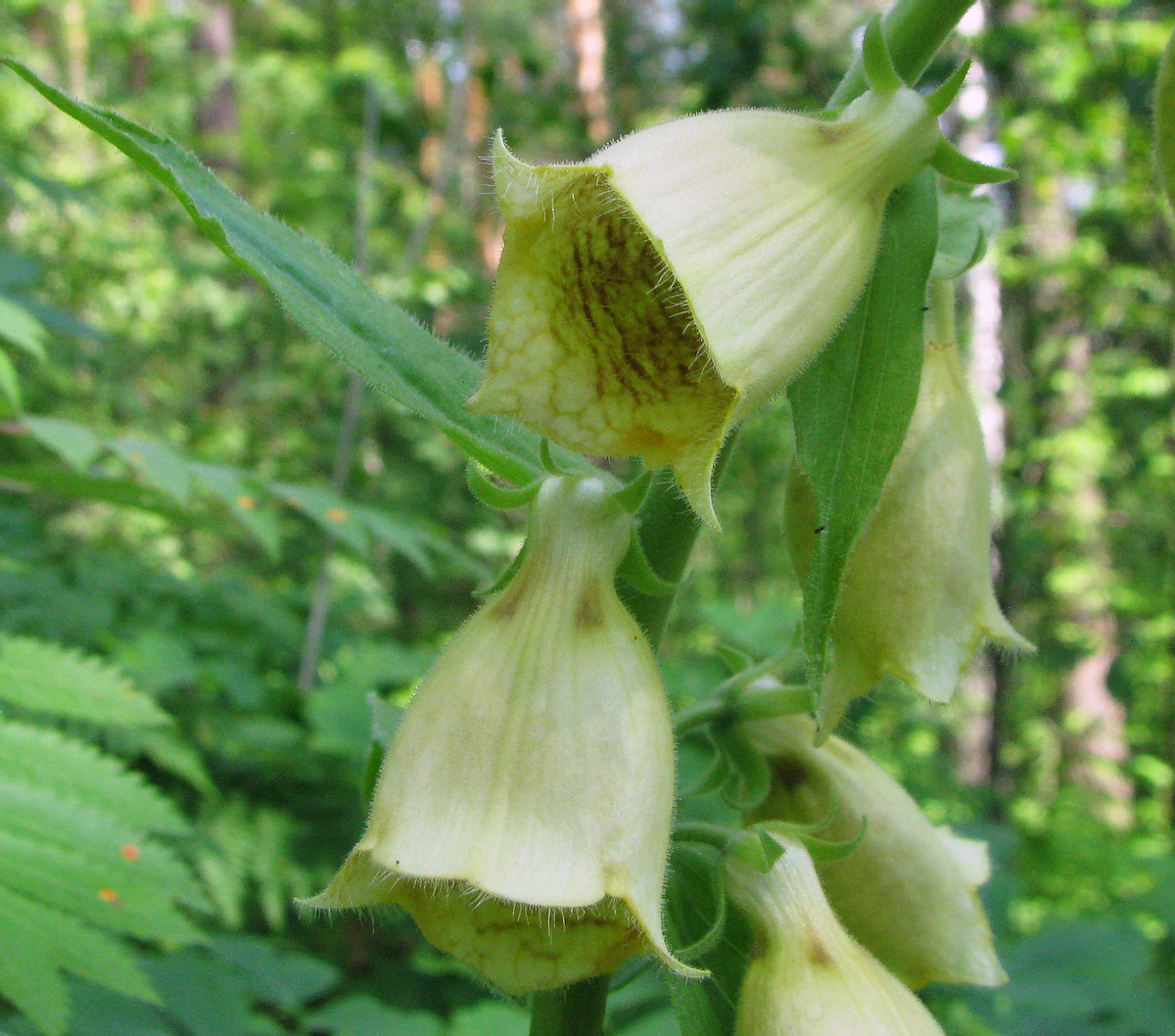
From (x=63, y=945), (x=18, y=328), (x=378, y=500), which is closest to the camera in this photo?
(x=63, y=945)

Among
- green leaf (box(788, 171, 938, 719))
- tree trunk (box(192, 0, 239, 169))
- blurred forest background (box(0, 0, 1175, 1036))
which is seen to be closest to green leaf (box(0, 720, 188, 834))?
blurred forest background (box(0, 0, 1175, 1036))

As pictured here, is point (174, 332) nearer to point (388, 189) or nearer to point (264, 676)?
point (388, 189)

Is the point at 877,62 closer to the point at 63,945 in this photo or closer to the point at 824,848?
the point at 824,848

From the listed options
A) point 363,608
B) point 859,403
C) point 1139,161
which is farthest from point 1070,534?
point 859,403

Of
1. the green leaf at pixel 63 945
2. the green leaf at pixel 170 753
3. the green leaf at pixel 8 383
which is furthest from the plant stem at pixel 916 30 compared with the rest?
the green leaf at pixel 170 753

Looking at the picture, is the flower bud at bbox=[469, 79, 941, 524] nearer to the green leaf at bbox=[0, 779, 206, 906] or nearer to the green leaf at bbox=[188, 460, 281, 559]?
the green leaf at bbox=[0, 779, 206, 906]

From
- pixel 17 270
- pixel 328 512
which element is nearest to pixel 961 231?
pixel 328 512
